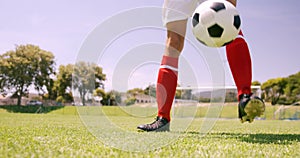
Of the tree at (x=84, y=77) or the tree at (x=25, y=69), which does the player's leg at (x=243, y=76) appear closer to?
the tree at (x=84, y=77)

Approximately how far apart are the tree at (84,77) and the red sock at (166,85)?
82cm

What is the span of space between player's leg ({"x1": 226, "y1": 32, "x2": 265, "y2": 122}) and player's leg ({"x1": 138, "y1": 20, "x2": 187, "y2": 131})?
0.54 meters

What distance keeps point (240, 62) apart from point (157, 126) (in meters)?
1.01

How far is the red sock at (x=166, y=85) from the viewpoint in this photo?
315 centimetres

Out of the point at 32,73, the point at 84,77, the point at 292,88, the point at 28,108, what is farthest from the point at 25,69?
the point at 292,88

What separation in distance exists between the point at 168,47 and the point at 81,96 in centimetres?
161

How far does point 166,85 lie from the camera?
322 centimetres

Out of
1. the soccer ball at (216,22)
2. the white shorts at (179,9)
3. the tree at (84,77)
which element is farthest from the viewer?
the tree at (84,77)

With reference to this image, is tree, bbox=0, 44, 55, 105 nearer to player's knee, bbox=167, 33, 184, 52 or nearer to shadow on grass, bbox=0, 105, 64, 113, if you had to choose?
shadow on grass, bbox=0, 105, 64, 113

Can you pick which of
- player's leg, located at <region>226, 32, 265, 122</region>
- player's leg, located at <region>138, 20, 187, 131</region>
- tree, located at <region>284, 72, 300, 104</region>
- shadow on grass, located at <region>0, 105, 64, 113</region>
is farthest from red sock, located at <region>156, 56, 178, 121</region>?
tree, located at <region>284, 72, 300, 104</region>

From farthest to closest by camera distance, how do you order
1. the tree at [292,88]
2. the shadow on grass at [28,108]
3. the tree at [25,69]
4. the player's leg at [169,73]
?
1. the tree at [292,88]
2. the tree at [25,69]
3. the shadow on grass at [28,108]
4. the player's leg at [169,73]

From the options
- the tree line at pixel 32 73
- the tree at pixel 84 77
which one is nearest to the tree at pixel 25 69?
the tree line at pixel 32 73

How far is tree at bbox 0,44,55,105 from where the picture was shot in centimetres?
4231

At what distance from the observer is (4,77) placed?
4247 centimetres
